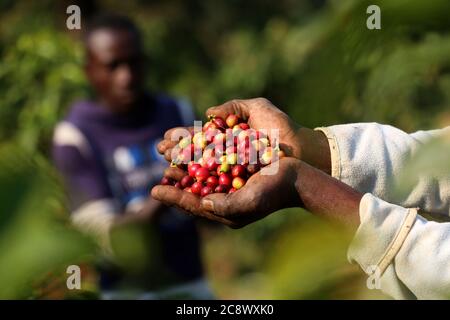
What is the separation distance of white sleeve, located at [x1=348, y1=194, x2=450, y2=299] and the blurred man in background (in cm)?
164

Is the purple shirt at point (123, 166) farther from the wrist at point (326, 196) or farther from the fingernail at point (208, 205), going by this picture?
the wrist at point (326, 196)

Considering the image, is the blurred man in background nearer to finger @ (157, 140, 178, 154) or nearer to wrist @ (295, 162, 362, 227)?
finger @ (157, 140, 178, 154)

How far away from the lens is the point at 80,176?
10.2ft

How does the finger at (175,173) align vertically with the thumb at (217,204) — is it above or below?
above

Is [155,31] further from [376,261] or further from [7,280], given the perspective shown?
[7,280]

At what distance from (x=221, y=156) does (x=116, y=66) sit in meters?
1.93

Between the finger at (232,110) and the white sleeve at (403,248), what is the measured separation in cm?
56

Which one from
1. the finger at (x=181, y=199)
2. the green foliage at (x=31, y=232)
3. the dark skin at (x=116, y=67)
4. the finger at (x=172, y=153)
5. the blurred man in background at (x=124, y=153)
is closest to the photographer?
the green foliage at (x=31, y=232)

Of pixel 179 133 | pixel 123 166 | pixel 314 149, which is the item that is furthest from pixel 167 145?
pixel 123 166

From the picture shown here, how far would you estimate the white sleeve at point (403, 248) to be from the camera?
1.25m

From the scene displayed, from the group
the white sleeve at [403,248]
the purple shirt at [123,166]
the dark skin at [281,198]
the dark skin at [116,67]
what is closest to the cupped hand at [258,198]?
the dark skin at [281,198]

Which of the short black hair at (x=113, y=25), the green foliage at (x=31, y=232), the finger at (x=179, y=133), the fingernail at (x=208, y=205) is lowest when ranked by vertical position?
the fingernail at (x=208, y=205)

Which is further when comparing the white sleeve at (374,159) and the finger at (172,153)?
the finger at (172,153)
